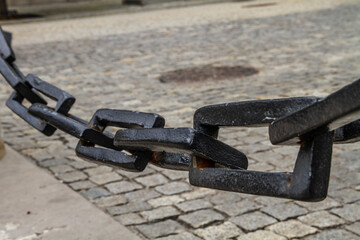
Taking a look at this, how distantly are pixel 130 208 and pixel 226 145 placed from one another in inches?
108

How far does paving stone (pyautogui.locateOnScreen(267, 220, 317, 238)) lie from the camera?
11.6ft

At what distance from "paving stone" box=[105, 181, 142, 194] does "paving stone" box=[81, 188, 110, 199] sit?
57mm

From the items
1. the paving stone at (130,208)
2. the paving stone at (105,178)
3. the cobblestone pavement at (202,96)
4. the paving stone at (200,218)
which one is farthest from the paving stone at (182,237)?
the paving stone at (105,178)

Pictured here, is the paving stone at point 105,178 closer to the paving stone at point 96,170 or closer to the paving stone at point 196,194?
the paving stone at point 96,170

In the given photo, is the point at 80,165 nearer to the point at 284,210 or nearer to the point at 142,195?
the point at 142,195

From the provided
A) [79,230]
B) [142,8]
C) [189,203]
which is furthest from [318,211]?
[142,8]

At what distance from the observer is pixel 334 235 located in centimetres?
350

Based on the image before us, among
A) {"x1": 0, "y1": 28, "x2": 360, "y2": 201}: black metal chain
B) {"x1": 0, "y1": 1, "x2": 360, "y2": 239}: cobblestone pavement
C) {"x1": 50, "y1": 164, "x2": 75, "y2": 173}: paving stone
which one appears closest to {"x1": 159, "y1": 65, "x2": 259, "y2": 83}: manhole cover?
{"x1": 0, "y1": 1, "x2": 360, "y2": 239}: cobblestone pavement

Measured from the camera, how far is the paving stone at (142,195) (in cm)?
424

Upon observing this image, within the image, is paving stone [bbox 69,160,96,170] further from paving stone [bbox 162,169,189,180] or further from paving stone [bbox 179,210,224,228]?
paving stone [bbox 179,210,224,228]

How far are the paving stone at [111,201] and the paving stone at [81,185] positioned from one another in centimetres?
30

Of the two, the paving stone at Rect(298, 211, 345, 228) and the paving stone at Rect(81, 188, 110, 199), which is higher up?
the paving stone at Rect(298, 211, 345, 228)

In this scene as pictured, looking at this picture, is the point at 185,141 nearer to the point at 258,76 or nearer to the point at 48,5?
the point at 258,76

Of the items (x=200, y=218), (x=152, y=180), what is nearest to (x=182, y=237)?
(x=200, y=218)
